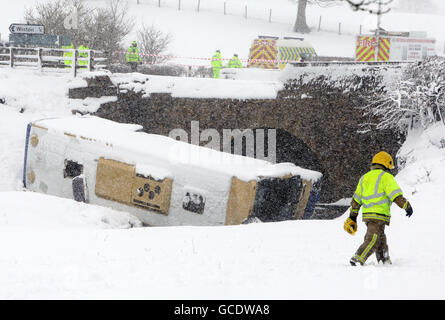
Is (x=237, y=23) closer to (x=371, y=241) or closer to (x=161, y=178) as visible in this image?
(x=161, y=178)

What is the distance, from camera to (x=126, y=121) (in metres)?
20.6

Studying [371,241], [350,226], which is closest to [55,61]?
[350,226]

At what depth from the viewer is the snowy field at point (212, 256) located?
5.80 meters

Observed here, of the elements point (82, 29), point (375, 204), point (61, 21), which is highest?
point (61, 21)

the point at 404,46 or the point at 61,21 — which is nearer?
the point at 404,46

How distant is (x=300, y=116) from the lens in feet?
63.9

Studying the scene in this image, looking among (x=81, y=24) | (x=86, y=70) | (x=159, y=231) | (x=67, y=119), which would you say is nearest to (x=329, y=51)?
(x=81, y=24)

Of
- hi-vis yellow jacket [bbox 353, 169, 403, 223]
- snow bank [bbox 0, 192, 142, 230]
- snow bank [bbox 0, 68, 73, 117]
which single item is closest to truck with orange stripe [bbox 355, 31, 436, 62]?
snow bank [bbox 0, 68, 73, 117]

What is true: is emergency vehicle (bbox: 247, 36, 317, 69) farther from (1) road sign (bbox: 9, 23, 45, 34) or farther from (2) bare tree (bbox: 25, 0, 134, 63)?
(1) road sign (bbox: 9, 23, 45, 34)

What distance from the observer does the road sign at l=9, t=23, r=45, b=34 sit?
23.8 metres

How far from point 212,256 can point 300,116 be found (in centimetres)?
1205

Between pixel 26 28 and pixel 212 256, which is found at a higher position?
pixel 26 28

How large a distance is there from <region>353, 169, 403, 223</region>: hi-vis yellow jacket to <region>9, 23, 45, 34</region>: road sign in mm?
19605

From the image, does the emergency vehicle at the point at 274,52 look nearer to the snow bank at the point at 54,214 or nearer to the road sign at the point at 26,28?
the road sign at the point at 26,28
